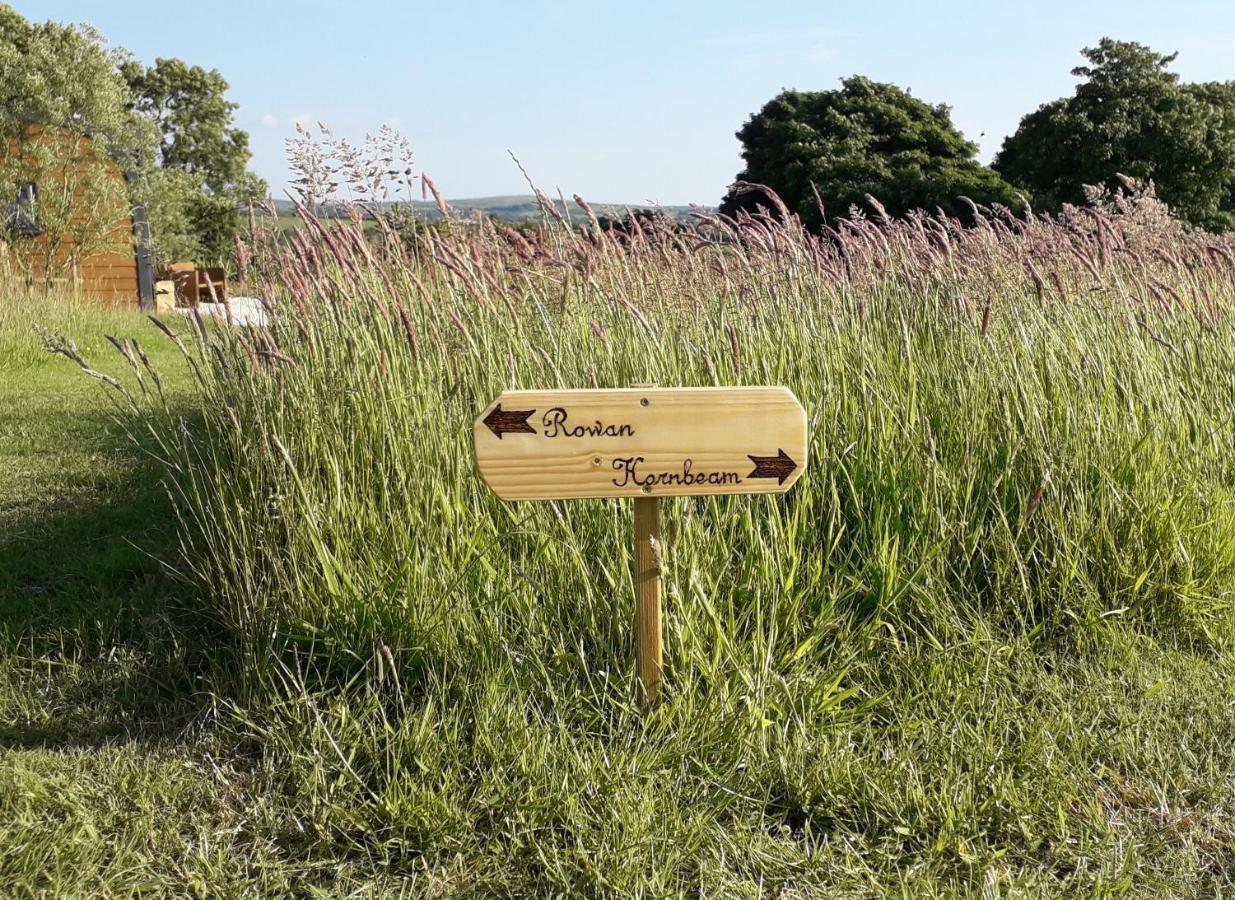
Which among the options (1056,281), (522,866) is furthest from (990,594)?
(522,866)

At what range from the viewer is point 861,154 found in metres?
Result: 24.3

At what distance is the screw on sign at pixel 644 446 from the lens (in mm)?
2299

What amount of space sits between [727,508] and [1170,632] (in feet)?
4.81

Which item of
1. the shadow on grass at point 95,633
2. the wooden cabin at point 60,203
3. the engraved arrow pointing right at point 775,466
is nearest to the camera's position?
the engraved arrow pointing right at point 775,466

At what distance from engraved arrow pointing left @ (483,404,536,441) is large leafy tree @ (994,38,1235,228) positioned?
25.0 meters

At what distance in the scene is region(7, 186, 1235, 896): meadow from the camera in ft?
7.33

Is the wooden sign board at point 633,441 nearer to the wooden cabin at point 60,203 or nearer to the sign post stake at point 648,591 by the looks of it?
the sign post stake at point 648,591

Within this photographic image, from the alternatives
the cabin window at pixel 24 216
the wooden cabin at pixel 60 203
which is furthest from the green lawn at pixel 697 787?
the cabin window at pixel 24 216

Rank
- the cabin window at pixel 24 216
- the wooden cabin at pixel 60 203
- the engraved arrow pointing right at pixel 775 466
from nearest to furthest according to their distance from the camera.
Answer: the engraved arrow pointing right at pixel 775 466, the wooden cabin at pixel 60 203, the cabin window at pixel 24 216

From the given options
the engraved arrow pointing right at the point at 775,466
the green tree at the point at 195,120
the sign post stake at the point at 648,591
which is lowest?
the sign post stake at the point at 648,591

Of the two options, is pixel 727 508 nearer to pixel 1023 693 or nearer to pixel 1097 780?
pixel 1023 693

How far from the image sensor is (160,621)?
318 centimetres

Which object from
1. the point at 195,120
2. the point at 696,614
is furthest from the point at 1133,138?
the point at 195,120

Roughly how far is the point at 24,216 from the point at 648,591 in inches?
831
